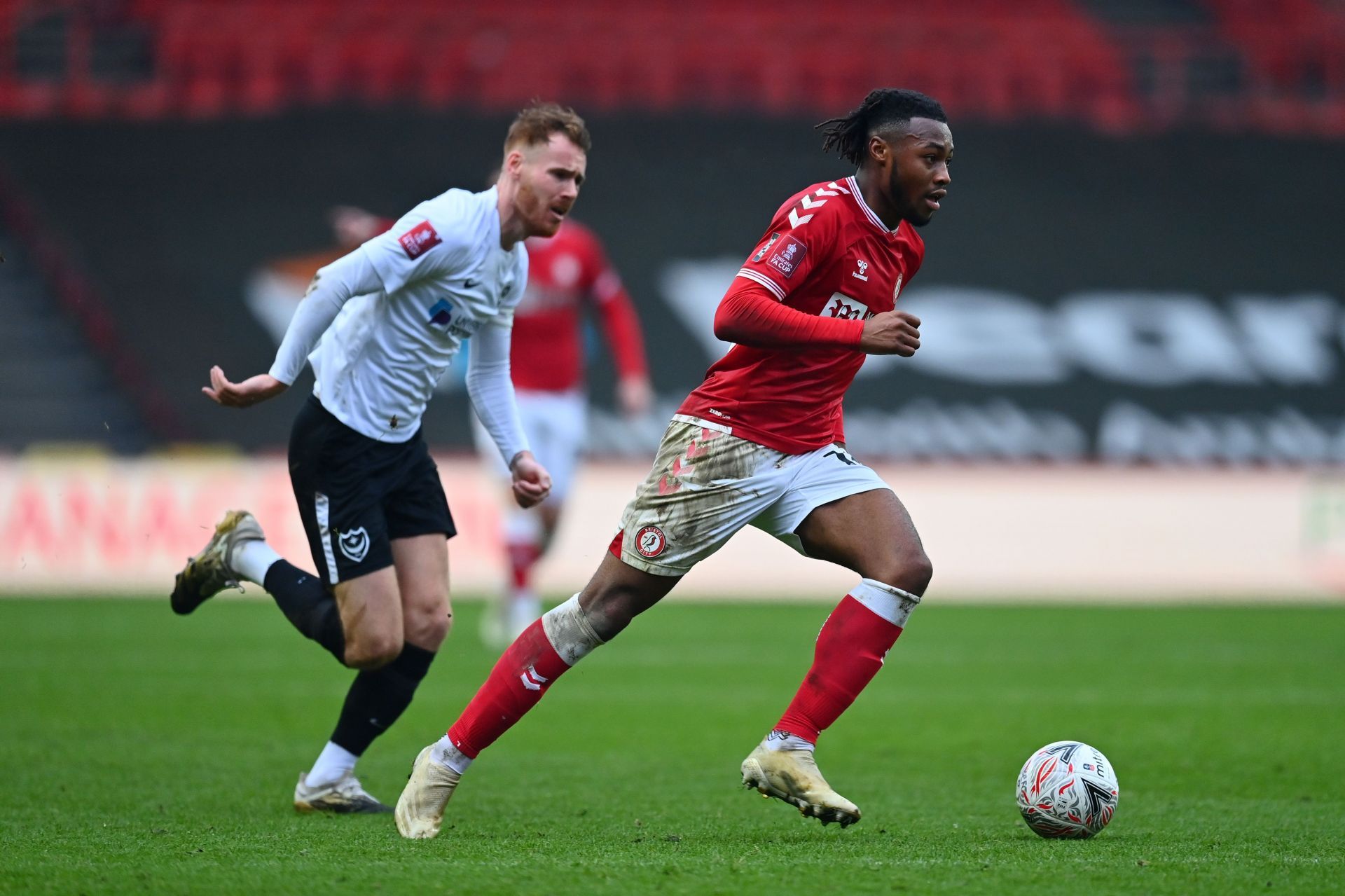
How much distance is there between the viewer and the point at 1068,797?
488 centimetres

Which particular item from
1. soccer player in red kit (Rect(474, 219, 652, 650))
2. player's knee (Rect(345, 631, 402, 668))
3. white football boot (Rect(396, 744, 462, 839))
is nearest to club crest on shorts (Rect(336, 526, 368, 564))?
player's knee (Rect(345, 631, 402, 668))

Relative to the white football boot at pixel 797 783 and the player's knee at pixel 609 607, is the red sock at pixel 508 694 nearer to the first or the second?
the player's knee at pixel 609 607

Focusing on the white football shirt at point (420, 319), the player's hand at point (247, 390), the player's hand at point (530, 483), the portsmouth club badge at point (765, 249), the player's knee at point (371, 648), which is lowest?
the player's knee at point (371, 648)

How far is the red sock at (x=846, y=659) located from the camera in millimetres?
4934

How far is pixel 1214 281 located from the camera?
19.1 m

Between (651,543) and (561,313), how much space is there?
256 inches

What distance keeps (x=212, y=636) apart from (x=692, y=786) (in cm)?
695

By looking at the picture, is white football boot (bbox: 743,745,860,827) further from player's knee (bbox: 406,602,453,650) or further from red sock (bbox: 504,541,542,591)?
red sock (bbox: 504,541,542,591)

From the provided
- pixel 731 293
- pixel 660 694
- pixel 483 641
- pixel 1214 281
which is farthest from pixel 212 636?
pixel 1214 281

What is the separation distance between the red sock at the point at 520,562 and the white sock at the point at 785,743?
21.3 feet

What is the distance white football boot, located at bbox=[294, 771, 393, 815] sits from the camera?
18.2ft

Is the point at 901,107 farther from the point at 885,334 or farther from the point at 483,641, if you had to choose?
the point at 483,641

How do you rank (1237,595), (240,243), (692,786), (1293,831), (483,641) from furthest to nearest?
(240,243)
(1237,595)
(483,641)
(692,786)
(1293,831)

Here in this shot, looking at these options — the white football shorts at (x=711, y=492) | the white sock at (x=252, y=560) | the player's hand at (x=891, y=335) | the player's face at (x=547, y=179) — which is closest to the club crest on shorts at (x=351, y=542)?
the white sock at (x=252, y=560)
